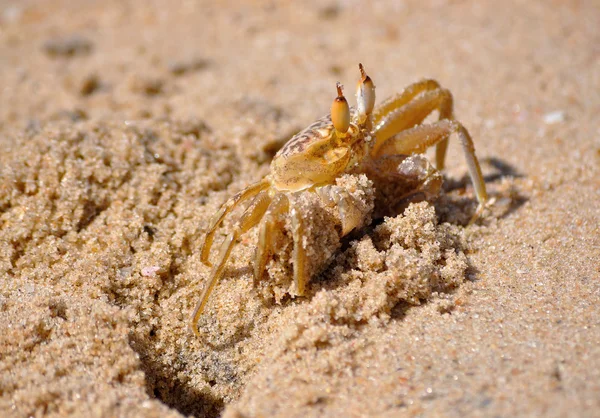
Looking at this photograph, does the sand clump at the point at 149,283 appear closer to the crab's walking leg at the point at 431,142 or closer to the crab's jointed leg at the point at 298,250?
the crab's jointed leg at the point at 298,250

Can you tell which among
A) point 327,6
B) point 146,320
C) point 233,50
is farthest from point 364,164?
point 327,6

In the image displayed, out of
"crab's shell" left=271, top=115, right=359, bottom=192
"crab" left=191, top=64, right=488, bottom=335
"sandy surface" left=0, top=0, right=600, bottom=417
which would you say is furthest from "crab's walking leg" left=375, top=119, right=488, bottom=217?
"crab's shell" left=271, top=115, right=359, bottom=192

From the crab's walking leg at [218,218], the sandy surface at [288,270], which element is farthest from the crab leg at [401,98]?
the crab's walking leg at [218,218]

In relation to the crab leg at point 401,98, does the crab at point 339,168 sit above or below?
below

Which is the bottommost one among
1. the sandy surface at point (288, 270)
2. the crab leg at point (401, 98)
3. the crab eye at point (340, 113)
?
the sandy surface at point (288, 270)

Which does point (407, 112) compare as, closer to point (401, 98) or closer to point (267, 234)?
point (401, 98)

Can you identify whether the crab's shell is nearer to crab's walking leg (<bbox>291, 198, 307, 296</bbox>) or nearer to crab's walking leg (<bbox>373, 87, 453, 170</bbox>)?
crab's walking leg (<bbox>373, 87, 453, 170</bbox>)

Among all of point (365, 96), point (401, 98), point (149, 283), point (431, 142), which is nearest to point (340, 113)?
point (365, 96)

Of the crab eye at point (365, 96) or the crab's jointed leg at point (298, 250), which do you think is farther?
the crab eye at point (365, 96)
